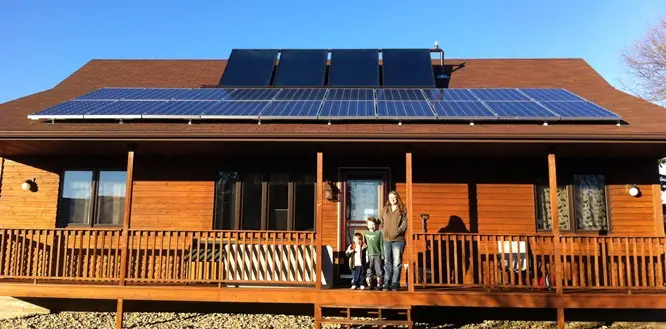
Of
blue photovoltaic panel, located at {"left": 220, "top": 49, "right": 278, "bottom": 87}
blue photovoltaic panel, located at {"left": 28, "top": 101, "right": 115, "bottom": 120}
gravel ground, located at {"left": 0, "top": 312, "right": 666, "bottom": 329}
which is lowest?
gravel ground, located at {"left": 0, "top": 312, "right": 666, "bottom": 329}

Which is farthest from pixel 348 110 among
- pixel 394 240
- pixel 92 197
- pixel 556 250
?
pixel 92 197

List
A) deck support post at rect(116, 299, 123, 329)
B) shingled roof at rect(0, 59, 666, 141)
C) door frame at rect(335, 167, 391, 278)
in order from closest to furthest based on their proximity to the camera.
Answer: shingled roof at rect(0, 59, 666, 141), deck support post at rect(116, 299, 123, 329), door frame at rect(335, 167, 391, 278)

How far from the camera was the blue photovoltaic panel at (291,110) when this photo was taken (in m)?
8.57

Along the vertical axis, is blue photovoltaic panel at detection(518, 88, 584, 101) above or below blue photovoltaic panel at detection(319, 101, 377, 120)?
above

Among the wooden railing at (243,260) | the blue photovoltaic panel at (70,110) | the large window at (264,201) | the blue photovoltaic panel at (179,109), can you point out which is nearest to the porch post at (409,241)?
the wooden railing at (243,260)

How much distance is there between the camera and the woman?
7840mm

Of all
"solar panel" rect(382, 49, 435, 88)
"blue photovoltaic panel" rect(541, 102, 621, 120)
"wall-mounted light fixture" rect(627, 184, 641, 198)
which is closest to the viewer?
"blue photovoltaic panel" rect(541, 102, 621, 120)

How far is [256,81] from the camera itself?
11.3 m

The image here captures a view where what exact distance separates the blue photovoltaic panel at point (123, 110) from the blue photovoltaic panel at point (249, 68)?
214 centimetres

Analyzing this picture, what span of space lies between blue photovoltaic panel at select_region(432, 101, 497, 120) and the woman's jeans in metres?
2.23

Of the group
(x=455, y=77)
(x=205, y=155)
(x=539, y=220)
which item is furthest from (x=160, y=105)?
(x=539, y=220)

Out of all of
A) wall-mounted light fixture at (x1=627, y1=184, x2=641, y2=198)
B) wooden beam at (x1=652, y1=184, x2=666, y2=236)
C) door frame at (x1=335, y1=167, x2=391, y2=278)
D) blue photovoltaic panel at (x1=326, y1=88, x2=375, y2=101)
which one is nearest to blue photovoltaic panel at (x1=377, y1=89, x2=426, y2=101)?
blue photovoltaic panel at (x1=326, y1=88, x2=375, y2=101)

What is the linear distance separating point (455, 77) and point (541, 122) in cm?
384

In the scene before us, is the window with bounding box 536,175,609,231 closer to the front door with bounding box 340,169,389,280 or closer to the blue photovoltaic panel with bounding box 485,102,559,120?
the blue photovoltaic panel with bounding box 485,102,559,120
